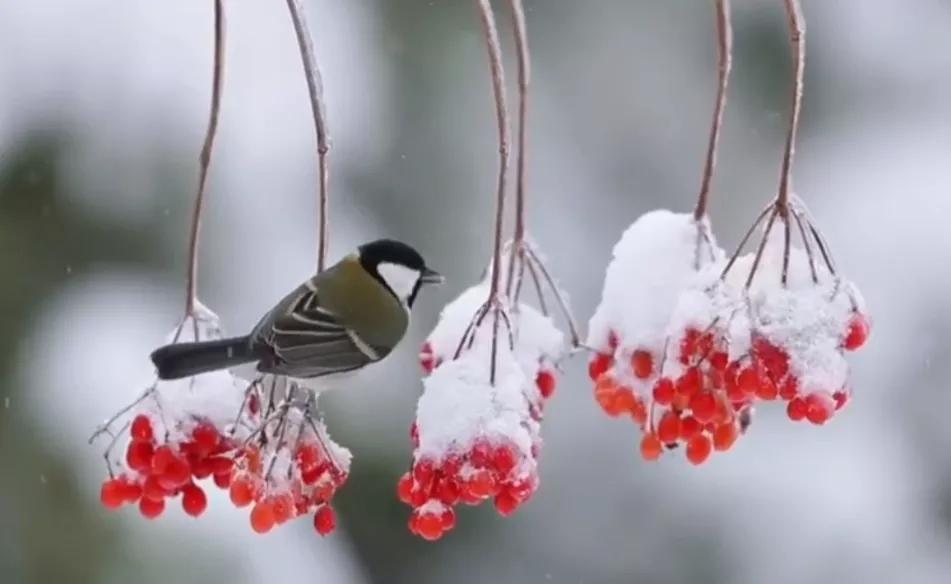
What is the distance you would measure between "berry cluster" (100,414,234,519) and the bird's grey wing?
90 mm

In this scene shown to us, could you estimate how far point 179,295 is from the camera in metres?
3.46

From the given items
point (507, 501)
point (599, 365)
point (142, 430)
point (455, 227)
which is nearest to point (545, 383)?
point (599, 365)

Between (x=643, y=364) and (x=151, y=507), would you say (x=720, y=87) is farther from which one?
(x=151, y=507)

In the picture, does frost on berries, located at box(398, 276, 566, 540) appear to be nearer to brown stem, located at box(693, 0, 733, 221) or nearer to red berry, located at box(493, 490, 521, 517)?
red berry, located at box(493, 490, 521, 517)

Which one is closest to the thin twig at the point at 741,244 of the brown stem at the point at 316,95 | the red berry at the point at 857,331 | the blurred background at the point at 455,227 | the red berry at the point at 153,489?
the red berry at the point at 857,331

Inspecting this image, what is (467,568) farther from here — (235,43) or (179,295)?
(235,43)

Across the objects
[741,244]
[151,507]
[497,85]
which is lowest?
[151,507]

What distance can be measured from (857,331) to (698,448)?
0.59ft

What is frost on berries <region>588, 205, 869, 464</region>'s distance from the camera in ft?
4.05

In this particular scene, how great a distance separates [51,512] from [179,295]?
0.57 m

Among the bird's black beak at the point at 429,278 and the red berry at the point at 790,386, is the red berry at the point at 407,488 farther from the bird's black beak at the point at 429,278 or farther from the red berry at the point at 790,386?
the bird's black beak at the point at 429,278

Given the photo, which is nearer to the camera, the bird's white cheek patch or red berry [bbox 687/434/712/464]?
red berry [bbox 687/434/712/464]

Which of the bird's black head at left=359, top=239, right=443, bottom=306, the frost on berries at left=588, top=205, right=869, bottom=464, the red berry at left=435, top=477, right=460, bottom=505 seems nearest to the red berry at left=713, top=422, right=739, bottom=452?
the frost on berries at left=588, top=205, right=869, bottom=464

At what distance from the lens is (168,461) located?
4.41 feet
